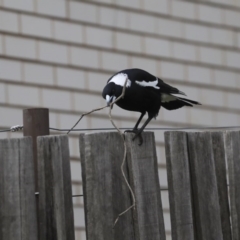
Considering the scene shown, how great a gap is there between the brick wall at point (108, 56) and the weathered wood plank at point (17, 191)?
4006mm

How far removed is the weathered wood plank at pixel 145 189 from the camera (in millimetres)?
3791

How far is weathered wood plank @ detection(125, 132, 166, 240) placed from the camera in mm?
3791

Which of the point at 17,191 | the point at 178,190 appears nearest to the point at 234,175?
the point at 178,190

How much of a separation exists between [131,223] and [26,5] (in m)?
4.61

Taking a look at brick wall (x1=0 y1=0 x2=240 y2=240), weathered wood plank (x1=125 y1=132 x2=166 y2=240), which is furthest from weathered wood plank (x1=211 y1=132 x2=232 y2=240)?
brick wall (x1=0 y1=0 x2=240 y2=240)

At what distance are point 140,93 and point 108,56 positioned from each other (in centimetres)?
400

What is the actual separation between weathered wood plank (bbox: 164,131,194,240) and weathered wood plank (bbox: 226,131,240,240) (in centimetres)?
29

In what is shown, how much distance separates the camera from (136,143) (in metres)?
3.83

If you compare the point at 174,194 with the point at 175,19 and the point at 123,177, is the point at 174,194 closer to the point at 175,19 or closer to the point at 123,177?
the point at 123,177

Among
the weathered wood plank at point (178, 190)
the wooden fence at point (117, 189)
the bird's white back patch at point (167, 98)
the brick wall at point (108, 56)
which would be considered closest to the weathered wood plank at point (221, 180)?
the wooden fence at point (117, 189)

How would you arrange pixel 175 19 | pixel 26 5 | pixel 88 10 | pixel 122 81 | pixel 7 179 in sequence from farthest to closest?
pixel 175 19, pixel 88 10, pixel 26 5, pixel 122 81, pixel 7 179

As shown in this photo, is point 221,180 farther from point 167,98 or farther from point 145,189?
point 167,98

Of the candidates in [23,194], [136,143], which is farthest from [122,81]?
[23,194]

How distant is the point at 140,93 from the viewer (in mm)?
4781
